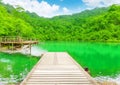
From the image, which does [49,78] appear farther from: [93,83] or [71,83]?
[93,83]

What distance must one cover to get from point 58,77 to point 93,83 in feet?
7.56

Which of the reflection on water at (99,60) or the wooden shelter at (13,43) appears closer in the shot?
the reflection on water at (99,60)

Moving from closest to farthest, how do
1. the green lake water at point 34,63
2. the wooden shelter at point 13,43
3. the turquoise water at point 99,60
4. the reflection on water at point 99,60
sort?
1. the green lake water at point 34,63
2. the reflection on water at point 99,60
3. the turquoise water at point 99,60
4. the wooden shelter at point 13,43

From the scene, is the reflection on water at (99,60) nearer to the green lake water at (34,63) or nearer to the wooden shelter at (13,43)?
the green lake water at (34,63)

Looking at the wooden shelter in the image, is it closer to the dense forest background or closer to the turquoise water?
the turquoise water

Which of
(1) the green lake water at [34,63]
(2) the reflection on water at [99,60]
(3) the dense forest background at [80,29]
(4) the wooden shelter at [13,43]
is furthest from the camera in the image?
(3) the dense forest background at [80,29]

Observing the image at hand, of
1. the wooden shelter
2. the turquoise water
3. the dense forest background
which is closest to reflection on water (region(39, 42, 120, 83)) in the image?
the turquoise water

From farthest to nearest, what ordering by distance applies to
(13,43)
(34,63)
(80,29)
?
(80,29)
(13,43)
(34,63)

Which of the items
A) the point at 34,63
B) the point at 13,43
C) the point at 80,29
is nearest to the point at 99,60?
the point at 34,63

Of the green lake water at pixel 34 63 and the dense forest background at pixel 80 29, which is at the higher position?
the dense forest background at pixel 80 29

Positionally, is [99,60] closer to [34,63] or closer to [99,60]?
[99,60]

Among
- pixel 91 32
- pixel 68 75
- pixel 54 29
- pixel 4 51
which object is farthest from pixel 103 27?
pixel 68 75

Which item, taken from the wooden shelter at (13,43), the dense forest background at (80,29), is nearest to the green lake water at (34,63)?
the wooden shelter at (13,43)

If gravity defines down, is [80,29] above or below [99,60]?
above
